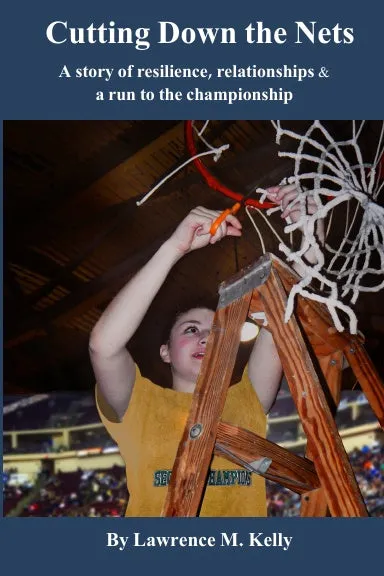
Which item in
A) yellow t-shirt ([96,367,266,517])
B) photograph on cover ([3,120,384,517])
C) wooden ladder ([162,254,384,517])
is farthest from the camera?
yellow t-shirt ([96,367,266,517])

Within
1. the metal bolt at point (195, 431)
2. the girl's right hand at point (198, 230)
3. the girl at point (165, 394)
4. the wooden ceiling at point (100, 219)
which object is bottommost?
the metal bolt at point (195, 431)

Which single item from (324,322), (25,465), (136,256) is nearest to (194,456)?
(324,322)

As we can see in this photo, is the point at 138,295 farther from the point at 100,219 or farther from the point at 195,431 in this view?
the point at 100,219

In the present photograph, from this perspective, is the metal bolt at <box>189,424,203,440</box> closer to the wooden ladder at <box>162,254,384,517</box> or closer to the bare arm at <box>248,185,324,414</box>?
the wooden ladder at <box>162,254,384,517</box>

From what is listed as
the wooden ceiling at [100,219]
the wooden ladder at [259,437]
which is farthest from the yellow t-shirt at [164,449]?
the wooden ceiling at [100,219]

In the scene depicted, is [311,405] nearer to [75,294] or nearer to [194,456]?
[194,456]

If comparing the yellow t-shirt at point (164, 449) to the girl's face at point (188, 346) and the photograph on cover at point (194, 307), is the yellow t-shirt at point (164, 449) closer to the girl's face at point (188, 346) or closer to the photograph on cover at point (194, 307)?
the photograph on cover at point (194, 307)

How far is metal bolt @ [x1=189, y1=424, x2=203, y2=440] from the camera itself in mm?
1623

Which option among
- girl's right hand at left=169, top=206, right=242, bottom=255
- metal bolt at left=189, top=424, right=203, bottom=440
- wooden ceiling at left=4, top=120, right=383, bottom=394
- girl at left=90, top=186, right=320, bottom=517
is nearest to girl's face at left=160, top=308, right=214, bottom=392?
girl at left=90, top=186, right=320, bottom=517

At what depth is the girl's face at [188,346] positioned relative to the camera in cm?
292

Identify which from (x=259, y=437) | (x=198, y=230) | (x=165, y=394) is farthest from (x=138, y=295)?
(x=259, y=437)

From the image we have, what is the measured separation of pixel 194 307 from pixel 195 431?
1.62 metres

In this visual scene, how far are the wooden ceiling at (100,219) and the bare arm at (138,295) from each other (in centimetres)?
115

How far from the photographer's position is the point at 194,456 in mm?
1598
